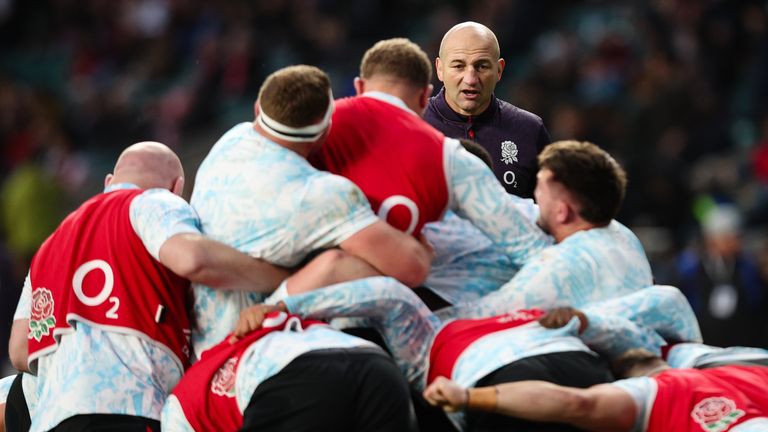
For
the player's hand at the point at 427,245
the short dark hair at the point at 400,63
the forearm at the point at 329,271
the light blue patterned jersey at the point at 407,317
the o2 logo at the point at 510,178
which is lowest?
the light blue patterned jersey at the point at 407,317

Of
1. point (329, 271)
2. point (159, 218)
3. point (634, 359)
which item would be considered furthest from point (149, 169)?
point (634, 359)

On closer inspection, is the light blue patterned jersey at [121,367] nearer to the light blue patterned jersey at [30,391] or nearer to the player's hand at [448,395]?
the light blue patterned jersey at [30,391]

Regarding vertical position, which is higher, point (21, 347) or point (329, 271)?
point (329, 271)

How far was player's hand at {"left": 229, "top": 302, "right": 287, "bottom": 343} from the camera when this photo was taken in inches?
173

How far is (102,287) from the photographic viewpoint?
4785mm

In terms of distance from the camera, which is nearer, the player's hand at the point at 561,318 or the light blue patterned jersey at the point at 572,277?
the player's hand at the point at 561,318

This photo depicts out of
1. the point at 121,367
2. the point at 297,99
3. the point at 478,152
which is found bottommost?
the point at 121,367

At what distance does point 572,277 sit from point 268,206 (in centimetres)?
113

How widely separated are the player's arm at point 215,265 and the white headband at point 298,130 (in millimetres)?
442

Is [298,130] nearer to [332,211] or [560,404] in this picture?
[332,211]

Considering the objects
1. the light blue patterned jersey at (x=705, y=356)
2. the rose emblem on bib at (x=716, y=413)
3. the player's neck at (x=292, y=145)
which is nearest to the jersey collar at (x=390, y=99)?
the player's neck at (x=292, y=145)

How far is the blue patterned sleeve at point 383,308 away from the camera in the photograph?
4.43 metres

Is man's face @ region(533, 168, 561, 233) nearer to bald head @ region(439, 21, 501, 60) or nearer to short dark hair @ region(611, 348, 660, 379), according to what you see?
short dark hair @ region(611, 348, 660, 379)

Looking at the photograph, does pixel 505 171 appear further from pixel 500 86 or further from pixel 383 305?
pixel 500 86
